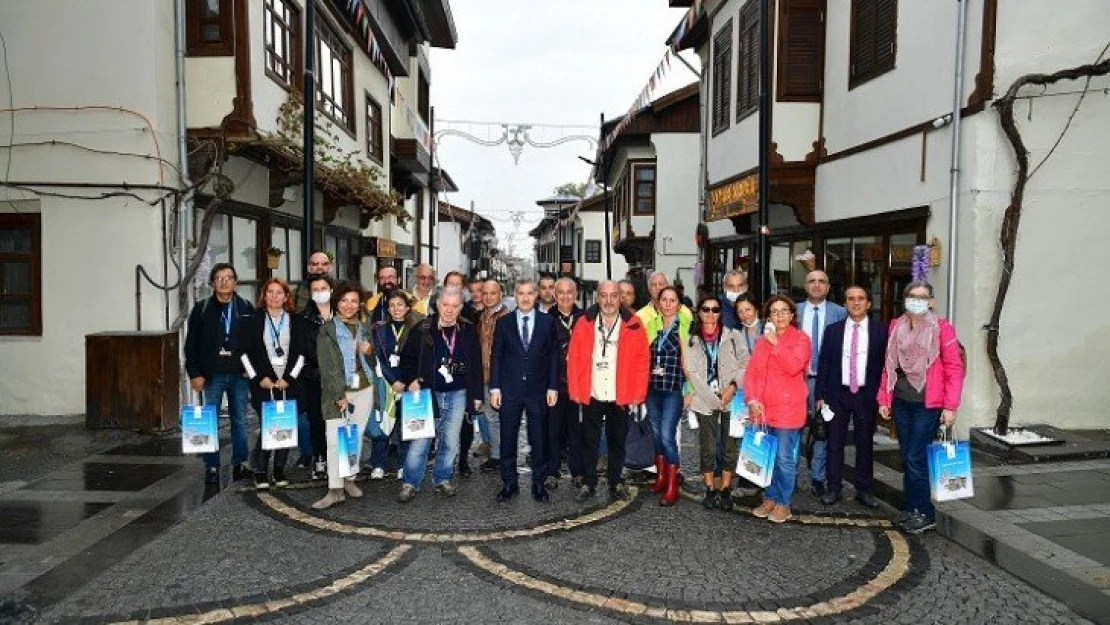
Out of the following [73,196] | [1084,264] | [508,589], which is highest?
[73,196]

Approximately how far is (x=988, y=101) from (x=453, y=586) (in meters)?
7.57

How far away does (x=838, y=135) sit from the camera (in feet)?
36.1

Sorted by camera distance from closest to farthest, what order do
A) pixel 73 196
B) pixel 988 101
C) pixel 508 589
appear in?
pixel 508 589
pixel 988 101
pixel 73 196

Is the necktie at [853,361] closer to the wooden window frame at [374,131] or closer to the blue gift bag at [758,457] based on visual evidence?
the blue gift bag at [758,457]

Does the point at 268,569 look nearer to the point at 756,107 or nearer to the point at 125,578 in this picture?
the point at 125,578

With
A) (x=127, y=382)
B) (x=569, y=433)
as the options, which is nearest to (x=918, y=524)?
(x=569, y=433)

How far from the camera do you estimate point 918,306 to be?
5.60 meters

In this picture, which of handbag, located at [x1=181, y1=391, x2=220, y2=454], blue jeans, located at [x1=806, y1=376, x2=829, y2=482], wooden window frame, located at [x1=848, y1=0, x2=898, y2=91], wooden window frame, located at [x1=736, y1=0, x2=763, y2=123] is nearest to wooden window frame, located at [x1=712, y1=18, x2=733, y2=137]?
wooden window frame, located at [x1=736, y1=0, x2=763, y2=123]

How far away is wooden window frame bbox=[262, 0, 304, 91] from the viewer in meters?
11.0

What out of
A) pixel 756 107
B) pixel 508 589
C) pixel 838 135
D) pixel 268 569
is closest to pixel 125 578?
pixel 268 569

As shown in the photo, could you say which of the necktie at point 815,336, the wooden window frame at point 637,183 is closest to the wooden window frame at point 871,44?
→ the necktie at point 815,336

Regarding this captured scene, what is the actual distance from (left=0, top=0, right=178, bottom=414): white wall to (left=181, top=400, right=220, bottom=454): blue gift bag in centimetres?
368

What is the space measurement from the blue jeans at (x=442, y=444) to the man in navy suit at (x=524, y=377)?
1.14 ft

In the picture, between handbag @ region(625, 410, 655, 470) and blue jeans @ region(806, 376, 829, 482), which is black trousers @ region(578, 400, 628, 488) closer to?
handbag @ region(625, 410, 655, 470)
